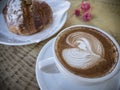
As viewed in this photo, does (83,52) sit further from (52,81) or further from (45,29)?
(45,29)

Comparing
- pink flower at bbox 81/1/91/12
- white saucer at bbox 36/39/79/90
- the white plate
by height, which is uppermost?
pink flower at bbox 81/1/91/12

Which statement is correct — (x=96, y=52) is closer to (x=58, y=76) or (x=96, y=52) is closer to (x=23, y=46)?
(x=58, y=76)

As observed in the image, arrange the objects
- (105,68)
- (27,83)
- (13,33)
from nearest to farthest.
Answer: (105,68), (27,83), (13,33)

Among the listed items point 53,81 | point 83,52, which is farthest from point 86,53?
point 53,81

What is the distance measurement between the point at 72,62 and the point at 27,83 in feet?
0.58

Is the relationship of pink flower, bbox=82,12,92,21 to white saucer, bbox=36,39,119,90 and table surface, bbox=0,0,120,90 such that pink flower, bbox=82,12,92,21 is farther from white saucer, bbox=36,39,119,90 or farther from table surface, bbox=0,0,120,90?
white saucer, bbox=36,39,119,90

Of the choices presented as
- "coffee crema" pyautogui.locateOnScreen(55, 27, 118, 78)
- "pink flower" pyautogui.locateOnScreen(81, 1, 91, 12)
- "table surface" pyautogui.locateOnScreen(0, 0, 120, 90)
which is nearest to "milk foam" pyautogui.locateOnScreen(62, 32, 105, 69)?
"coffee crema" pyautogui.locateOnScreen(55, 27, 118, 78)

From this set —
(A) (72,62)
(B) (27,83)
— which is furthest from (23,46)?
(A) (72,62)

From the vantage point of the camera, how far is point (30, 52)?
2.22 feet

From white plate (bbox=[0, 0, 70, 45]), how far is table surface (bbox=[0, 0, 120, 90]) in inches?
0.8

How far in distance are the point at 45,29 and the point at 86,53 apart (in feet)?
0.88

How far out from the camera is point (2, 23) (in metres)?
0.75

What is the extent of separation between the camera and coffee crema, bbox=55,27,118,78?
49 centimetres

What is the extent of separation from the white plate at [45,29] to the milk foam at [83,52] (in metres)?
0.17
